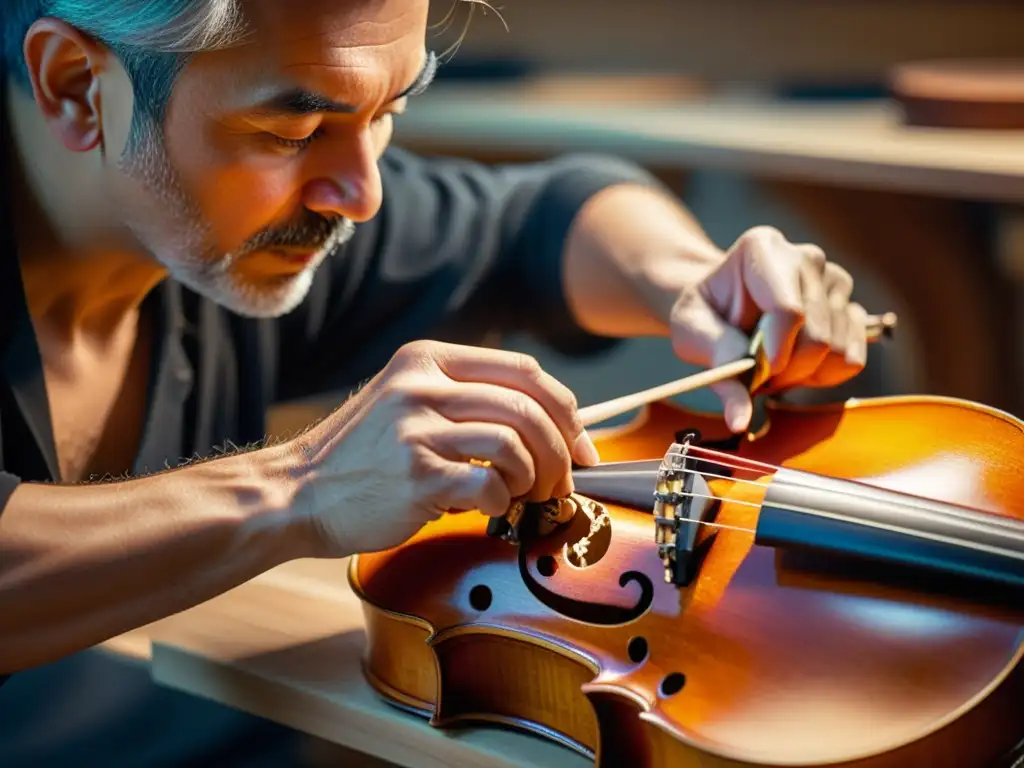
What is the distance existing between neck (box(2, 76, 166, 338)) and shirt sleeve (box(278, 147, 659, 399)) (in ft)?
0.81

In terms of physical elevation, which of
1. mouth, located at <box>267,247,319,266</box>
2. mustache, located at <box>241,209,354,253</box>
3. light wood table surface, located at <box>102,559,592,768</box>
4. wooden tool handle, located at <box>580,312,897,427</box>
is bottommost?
light wood table surface, located at <box>102,559,592,768</box>

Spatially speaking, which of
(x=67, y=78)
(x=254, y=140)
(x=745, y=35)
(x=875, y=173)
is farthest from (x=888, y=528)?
(x=745, y=35)

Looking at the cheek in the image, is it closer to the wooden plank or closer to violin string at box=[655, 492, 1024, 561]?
violin string at box=[655, 492, 1024, 561]

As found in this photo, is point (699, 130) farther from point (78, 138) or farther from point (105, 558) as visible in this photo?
point (105, 558)

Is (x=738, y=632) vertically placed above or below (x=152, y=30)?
below

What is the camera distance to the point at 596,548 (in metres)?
0.78

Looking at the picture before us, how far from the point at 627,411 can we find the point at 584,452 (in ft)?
0.27

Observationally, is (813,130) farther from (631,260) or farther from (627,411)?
(627,411)

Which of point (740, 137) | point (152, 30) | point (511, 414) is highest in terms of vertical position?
point (152, 30)

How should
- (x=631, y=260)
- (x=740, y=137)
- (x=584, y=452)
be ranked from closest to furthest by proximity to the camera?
1. (x=584, y=452)
2. (x=631, y=260)
3. (x=740, y=137)

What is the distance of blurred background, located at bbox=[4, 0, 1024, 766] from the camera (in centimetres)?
182

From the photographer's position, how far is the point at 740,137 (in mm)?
1949

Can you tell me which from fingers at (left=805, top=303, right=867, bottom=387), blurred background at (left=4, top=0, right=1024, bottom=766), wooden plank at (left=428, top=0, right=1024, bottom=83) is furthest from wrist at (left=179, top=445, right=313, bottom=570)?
wooden plank at (left=428, top=0, right=1024, bottom=83)

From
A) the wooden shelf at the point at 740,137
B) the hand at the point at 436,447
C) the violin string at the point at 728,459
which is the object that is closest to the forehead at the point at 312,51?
the hand at the point at 436,447
